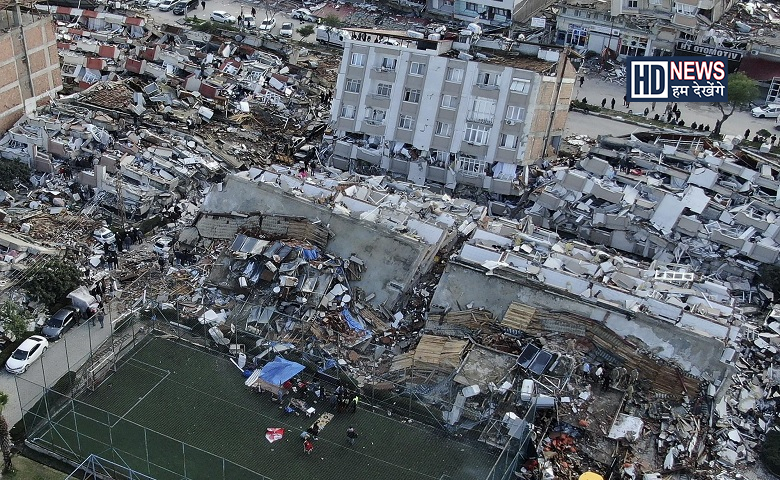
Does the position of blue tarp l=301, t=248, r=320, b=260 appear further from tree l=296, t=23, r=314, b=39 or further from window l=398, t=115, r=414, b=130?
tree l=296, t=23, r=314, b=39

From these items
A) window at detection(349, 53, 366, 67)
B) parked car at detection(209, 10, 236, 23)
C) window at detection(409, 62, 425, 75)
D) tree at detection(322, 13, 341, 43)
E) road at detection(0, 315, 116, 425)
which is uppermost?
window at detection(409, 62, 425, 75)

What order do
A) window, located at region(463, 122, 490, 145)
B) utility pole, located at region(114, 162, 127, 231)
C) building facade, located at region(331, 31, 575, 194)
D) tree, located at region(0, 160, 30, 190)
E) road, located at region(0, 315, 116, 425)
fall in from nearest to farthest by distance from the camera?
road, located at region(0, 315, 116, 425) < utility pole, located at region(114, 162, 127, 231) < tree, located at region(0, 160, 30, 190) < building facade, located at region(331, 31, 575, 194) < window, located at region(463, 122, 490, 145)

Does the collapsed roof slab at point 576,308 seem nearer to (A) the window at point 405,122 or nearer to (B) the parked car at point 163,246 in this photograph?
(B) the parked car at point 163,246

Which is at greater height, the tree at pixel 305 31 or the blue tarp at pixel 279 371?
the tree at pixel 305 31

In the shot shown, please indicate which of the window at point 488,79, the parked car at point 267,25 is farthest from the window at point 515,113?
the parked car at point 267,25

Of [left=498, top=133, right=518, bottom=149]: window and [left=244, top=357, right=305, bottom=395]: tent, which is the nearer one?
[left=244, top=357, right=305, bottom=395]: tent

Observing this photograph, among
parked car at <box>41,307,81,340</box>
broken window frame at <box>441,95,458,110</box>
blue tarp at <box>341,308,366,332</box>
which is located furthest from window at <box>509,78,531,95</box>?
parked car at <box>41,307,81,340</box>

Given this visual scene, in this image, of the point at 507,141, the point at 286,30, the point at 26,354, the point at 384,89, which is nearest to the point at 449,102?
the point at 507,141

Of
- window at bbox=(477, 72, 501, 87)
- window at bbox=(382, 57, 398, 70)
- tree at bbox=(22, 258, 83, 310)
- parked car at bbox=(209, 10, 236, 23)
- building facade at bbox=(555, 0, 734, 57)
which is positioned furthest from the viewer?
parked car at bbox=(209, 10, 236, 23)

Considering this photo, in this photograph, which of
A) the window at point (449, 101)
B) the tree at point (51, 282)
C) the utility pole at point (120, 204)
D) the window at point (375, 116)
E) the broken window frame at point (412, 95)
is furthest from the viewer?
the window at point (375, 116)
